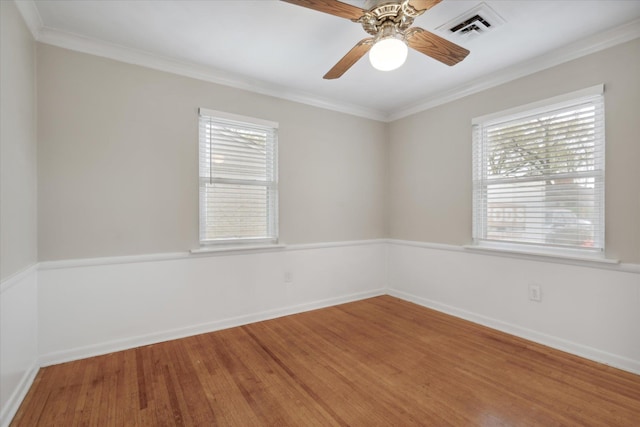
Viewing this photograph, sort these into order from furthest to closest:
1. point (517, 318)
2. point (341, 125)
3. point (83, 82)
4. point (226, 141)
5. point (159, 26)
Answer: point (341, 125) → point (226, 141) → point (517, 318) → point (83, 82) → point (159, 26)

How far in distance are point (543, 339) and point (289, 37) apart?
134 inches

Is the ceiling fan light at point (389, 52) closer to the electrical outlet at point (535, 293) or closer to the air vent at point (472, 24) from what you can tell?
the air vent at point (472, 24)

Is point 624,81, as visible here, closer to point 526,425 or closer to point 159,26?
point 526,425

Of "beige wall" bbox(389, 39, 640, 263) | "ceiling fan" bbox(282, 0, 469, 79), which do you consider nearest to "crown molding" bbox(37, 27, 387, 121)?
"beige wall" bbox(389, 39, 640, 263)

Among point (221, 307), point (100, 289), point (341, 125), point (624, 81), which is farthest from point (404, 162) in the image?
point (100, 289)

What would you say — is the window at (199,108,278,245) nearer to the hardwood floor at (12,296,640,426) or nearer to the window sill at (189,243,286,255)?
the window sill at (189,243,286,255)

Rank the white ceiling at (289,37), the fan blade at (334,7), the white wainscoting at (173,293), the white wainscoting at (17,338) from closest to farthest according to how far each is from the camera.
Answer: the fan blade at (334,7) < the white wainscoting at (17,338) < the white ceiling at (289,37) < the white wainscoting at (173,293)

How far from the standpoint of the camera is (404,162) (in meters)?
4.14

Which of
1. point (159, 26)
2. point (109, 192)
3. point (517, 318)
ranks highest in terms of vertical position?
point (159, 26)

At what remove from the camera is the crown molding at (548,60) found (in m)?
2.31

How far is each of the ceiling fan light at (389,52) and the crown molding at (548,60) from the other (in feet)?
5.89

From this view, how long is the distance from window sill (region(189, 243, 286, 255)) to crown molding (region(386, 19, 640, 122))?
255 centimetres

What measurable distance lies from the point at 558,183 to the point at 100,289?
4034 millimetres

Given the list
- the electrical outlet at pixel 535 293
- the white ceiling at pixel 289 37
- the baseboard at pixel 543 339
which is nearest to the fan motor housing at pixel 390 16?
the white ceiling at pixel 289 37
